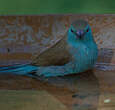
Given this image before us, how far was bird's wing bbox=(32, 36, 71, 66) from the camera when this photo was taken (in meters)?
2.38

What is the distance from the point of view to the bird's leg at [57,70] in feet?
7.66

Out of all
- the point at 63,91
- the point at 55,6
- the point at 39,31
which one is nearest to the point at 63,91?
the point at 63,91

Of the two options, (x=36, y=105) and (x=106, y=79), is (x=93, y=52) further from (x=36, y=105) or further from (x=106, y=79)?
(x=36, y=105)

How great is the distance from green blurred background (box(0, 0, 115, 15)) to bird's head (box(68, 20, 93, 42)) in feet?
4.30

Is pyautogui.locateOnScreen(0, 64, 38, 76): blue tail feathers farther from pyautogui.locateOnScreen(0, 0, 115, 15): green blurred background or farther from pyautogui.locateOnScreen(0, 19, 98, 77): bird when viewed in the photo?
pyautogui.locateOnScreen(0, 0, 115, 15): green blurred background

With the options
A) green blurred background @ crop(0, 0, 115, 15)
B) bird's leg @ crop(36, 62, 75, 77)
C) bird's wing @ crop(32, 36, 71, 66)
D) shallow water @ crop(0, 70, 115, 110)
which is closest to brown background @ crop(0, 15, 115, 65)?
bird's wing @ crop(32, 36, 71, 66)

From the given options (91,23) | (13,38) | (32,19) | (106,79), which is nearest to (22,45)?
(13,38)

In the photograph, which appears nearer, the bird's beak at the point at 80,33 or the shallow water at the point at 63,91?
the shallow water at the point at 63,91

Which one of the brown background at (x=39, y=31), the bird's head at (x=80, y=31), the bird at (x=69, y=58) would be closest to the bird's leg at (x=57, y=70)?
the bird at (x=69, y=58)

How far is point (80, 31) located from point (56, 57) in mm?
387

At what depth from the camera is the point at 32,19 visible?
2850 millimetres

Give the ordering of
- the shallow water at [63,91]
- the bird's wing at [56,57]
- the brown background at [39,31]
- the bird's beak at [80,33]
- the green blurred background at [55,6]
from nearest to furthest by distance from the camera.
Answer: the shallow water at [63,91]
the bird's beak at [80,33]
the bird's wing at [56,57]
the brown background at [39,31]
the green blurred background at [55,6]

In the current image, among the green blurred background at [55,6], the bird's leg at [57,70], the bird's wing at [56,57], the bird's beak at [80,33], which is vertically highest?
the green blurred background at [55,6]

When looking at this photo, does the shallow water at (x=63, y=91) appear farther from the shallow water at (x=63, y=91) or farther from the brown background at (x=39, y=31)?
the brown background at (x=39, y=31)
